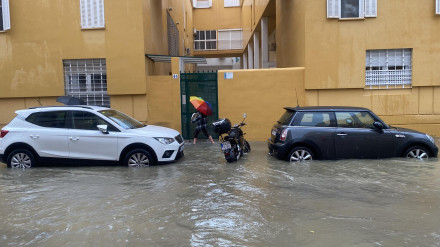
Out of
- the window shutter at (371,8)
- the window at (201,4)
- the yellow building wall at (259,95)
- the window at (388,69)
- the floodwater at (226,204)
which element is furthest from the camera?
the window at (201,4)

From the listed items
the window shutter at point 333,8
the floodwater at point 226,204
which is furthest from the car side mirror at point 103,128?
the window shutter at point 333,8

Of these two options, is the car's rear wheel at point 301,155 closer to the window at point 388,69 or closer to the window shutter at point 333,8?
the window at point 388,69

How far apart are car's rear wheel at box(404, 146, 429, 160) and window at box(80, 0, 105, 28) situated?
975cm

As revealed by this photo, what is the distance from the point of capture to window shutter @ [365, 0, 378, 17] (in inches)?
435

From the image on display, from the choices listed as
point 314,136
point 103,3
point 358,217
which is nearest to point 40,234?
point 358,217

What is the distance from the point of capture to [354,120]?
26.6ft

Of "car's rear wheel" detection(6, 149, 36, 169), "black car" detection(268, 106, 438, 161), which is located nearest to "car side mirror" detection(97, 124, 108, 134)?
"car's rear wheel" detection(6, 149, 36, 169)

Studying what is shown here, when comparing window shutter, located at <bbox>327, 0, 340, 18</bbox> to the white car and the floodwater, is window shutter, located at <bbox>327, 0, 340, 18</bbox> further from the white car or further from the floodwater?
the white car

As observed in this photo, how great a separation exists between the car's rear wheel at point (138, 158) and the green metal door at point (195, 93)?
4.01 m

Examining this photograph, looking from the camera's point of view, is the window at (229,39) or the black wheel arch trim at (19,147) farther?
the window at (229,39)

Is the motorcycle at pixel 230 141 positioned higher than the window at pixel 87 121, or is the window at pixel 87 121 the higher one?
the window at pixel 87 121

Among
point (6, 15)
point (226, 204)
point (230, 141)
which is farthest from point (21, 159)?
point (6, 15)

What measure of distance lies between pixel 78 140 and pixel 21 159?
150cm

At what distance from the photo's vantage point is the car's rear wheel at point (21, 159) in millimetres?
8062
